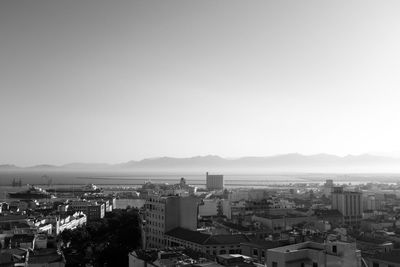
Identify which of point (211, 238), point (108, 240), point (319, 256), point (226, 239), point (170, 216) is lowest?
point (108, 240)

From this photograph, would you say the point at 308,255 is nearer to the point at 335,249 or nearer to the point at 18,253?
the point at 335,249

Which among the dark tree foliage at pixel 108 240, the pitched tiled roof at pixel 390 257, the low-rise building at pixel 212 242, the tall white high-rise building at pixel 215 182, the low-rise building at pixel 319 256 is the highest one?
the low-rise building at pixel 319 256

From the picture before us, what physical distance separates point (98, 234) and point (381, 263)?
2480 cm

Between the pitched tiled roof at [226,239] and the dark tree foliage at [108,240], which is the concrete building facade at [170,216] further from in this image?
the pitched tiled roof at [226,239]

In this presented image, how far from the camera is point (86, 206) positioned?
238 feet

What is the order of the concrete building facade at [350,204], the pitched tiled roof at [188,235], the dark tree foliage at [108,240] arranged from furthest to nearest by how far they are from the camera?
the concrete building facade at [350,204] < the dark tree foliage at [108,240] < the pitched tiled roof at [188,235]

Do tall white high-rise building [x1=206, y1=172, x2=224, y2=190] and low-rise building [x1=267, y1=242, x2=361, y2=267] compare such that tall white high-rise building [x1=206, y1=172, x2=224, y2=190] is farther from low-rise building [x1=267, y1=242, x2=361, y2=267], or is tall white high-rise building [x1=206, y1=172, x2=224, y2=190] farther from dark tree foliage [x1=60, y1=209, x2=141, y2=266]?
low-rise building [x1=267, y1=242, x2=361, y2=267]

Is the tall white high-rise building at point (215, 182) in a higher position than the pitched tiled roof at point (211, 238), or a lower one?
lower

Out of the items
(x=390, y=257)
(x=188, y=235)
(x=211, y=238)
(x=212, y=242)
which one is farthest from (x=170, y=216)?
(x=390, y=257)

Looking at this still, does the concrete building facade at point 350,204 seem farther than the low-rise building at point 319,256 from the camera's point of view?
Yes

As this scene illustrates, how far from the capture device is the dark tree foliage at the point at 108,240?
30250 mm

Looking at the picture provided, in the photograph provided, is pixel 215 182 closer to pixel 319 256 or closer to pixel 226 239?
pixel 226 239

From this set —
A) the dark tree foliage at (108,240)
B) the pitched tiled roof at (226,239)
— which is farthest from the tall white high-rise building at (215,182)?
the pitched tiled roof at (226,239)

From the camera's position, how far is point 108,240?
35.9 m
